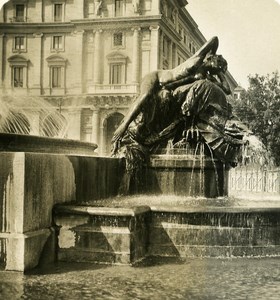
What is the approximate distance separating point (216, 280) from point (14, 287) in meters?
2.00

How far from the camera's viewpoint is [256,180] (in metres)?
24.0

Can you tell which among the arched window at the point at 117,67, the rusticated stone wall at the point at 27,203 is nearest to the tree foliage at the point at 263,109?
the arched window at the point at 117,67

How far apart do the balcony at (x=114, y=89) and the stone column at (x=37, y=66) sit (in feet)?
15.8

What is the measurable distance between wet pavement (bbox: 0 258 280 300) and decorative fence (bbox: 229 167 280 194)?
17.1m

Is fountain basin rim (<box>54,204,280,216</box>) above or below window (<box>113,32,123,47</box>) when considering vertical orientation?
below

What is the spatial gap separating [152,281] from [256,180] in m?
19.4

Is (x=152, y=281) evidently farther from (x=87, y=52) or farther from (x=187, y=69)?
(x=87, y=52)

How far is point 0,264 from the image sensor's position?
5754 millimetres

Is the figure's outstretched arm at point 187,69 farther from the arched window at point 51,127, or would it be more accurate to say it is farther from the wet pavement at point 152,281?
the arched window at point 51,127

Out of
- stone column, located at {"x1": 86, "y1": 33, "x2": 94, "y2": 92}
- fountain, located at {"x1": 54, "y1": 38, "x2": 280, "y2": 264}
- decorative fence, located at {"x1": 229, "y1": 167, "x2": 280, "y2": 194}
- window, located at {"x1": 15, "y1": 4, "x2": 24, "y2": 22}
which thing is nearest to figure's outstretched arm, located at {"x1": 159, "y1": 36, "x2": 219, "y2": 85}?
fountain, located at {"x1": 54, "y1": 38, "x2": 280, "y2": 264}

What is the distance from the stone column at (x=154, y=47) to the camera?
130ft

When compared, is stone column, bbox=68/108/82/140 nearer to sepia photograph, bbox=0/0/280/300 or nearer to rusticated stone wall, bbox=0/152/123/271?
sepia photograph, bbox=0/0/280/300

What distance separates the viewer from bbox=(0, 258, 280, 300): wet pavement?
4754 mm

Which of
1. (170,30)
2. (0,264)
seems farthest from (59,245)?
(170,30)
